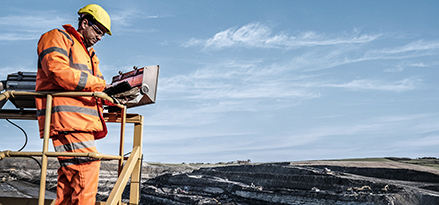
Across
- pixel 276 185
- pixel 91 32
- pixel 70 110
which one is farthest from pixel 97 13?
pixel 276 185

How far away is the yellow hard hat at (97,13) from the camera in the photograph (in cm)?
310

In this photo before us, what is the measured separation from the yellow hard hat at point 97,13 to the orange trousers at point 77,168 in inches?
41.1

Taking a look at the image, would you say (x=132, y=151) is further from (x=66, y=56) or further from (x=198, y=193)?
(x=198, y=193)

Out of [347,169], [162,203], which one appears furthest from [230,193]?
[347,169]

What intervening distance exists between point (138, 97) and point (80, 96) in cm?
63

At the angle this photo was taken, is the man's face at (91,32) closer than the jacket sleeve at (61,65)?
No

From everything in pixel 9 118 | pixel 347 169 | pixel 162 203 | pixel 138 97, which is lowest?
pixel 162 203

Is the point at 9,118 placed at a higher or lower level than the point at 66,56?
lower

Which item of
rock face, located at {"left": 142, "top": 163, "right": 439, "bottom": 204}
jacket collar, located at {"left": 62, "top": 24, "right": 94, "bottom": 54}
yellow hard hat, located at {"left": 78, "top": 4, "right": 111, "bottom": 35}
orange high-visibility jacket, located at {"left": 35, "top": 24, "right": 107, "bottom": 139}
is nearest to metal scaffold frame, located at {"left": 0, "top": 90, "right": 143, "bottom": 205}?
orange high-visibility jacket, located at {"left": 35, "top": 24, "right": 107, "bottom": 139}

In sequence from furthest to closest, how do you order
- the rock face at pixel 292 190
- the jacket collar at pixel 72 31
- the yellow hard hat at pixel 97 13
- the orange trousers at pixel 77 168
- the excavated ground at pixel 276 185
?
the excavated ground at pixel 276 185 < the rock face at pixel 292 190 < the yellow hard hat at pixel 97 13 < the jacket collar at pixel 72 31 < the orange trousers at pixel 77 168

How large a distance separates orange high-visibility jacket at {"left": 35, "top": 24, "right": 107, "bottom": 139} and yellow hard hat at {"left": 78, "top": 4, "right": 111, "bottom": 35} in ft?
0.72

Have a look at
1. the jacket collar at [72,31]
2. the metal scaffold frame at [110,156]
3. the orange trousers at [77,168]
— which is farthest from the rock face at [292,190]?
the jacket collar at [72,31]

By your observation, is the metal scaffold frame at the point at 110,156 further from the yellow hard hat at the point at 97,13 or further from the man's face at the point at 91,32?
the yellow hard hat at the point at 97,13

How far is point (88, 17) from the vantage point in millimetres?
3141
